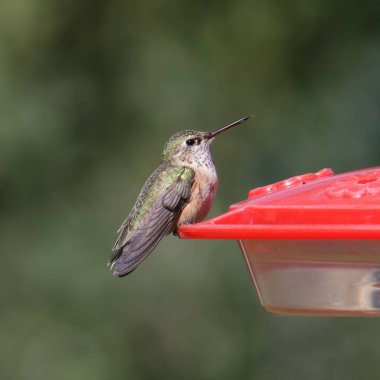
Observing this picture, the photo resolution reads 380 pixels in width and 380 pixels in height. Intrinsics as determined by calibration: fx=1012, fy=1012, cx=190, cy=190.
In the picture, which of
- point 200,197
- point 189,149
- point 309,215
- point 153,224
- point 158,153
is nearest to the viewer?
point 309,215

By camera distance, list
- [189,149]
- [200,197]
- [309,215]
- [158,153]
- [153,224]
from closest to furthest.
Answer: [309,215], [153,224], [200,197], [189,149], [158,153]

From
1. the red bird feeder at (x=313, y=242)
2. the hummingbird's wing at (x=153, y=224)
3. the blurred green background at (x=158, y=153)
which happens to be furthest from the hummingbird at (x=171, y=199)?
the blurred green background at (x=158, y=153)

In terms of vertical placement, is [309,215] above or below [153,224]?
above

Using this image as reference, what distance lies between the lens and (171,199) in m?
4.12

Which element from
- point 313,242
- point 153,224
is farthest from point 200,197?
point 313,242

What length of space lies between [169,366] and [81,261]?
86 centimetres

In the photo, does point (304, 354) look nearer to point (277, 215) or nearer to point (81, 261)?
point (81, 261)

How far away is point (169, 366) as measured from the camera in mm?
6359

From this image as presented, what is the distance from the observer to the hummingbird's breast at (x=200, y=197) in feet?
13.2

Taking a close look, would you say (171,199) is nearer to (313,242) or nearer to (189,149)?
(189,149)

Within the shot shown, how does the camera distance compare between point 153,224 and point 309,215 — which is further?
point 153,224

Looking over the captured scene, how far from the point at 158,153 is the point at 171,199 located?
8.69ft

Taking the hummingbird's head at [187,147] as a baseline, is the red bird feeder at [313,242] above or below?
below

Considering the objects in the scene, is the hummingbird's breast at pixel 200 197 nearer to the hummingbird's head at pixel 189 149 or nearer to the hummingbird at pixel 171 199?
the hummingbird at pixel 171 199
